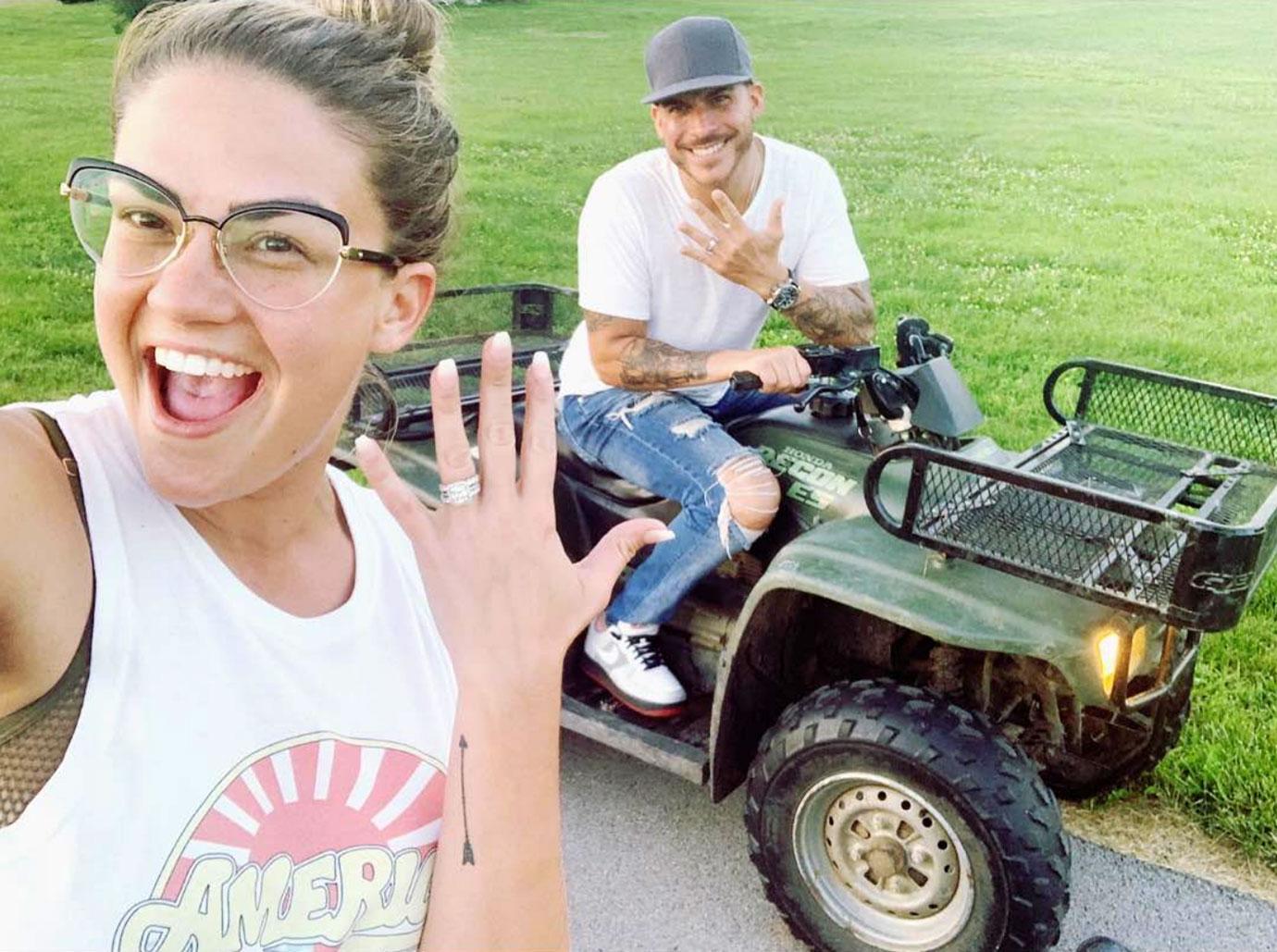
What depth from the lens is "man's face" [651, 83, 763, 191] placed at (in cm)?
324

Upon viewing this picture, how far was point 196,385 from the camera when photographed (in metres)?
1.13

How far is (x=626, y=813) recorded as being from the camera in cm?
344

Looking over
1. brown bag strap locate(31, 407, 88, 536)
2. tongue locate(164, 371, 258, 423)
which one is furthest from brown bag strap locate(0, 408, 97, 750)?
tongue locate(164, 371, 258, 423)

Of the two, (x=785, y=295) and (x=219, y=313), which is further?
(x=785, y=295)

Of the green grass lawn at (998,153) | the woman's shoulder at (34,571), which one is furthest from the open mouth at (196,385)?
the green grass lawn at (998,153)

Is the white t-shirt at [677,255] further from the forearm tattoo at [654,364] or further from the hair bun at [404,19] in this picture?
the hair bun at [404,19]

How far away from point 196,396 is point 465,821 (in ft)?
1.59

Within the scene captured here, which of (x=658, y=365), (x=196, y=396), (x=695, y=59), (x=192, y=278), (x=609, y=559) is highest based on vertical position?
(x=695, y=59)

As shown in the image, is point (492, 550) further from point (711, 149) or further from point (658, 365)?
point (711, 149)

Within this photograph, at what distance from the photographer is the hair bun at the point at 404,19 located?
131cm

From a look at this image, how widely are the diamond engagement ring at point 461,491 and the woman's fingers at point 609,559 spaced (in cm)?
14

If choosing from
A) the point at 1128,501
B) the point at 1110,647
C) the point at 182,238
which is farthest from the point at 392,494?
the point at 1110,647

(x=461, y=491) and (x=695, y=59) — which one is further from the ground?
(x=695, y=59)

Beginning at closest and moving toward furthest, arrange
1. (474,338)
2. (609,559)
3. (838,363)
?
(609,559) → (838,363) → (474,338)
